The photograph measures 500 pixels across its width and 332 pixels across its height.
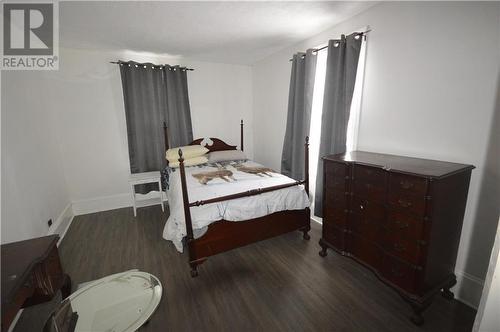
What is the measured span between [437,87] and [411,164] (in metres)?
0.67

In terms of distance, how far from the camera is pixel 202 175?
9.33 ft

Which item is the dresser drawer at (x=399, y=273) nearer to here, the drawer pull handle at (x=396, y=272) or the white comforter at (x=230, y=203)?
the drawer pull handle at (x=396, y=272)

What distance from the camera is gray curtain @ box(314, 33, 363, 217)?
7.55 feet

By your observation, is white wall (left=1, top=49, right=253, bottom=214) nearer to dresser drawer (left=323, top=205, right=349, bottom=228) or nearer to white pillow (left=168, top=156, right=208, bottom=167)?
white pillow (left=168, top=156, right=208, bottom=167)

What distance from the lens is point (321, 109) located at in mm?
2947

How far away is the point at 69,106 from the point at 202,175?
237cm

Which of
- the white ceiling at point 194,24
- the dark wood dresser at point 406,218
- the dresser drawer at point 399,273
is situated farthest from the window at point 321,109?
the dresser drawer at point 399,273

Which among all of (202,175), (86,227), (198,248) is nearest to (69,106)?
(86,227)

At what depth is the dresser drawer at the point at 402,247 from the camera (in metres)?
1.55

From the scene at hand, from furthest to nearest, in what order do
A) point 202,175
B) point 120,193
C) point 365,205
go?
point 120,193, point 202,175, point 365,205

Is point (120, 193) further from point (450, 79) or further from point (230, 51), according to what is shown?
point (450, 79)

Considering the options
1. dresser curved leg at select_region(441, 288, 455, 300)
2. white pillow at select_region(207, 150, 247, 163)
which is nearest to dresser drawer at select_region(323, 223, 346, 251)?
dresser curved leg at select_region(441, 288, 455, 300)

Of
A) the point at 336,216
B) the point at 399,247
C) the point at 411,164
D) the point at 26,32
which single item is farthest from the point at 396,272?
the point at 26,32

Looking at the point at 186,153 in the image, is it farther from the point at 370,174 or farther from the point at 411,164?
the point at 411,164
